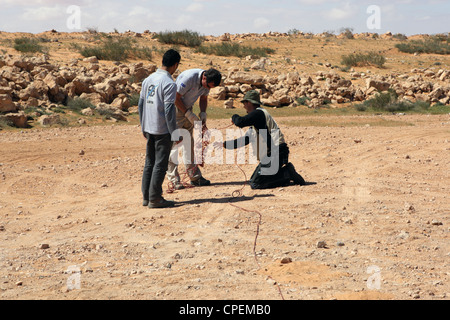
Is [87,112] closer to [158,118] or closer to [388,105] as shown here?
[158,118]

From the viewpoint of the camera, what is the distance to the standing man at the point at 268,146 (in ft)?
24.2

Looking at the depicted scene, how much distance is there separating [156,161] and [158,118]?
1.85 ft

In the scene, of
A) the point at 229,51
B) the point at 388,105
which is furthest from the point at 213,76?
the point at 229,51

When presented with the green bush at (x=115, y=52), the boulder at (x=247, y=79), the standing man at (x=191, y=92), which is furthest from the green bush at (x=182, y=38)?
the standing man at (x=191, y=92)

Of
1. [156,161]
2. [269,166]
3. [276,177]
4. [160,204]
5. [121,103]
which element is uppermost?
[121,103]

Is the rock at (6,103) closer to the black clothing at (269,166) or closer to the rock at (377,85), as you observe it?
the black clothing at (269,166)

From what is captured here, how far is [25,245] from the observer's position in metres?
5.61

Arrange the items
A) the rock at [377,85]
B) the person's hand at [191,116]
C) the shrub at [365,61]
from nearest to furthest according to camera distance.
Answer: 1. the person's hand at [191,116]
2. the rock at [377,85]
3. the shrub at [365,61]

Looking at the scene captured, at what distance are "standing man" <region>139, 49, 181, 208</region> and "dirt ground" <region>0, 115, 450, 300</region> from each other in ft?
1.39

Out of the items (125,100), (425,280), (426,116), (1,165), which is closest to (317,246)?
(425,280)

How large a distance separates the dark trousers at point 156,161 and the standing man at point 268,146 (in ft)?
3.25

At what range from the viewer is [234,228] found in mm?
6051
